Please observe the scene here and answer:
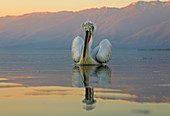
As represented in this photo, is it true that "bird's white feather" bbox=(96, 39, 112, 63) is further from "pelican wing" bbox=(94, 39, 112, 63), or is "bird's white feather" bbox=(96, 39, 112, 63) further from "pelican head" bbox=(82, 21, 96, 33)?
"pelican head" bbox=(82, 21, 96, 33)

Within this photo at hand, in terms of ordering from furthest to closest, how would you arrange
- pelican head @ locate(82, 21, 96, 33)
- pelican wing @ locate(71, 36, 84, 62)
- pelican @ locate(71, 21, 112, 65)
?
pelican wing @ locate(71, 36, 84, 62), pelican head @ locate(82, 21, 96, 33), pelican @ locate(71, 21, 112, 65)

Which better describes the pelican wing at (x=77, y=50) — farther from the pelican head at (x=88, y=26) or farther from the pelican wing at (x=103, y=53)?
the pelican head at (x=88, y=26)

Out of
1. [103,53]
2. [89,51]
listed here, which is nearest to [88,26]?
[89,51]

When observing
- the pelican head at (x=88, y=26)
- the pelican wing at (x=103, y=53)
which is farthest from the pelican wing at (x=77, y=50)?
the pelican head at (x=88, y=26)

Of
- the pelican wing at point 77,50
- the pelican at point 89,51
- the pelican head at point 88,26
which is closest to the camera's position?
the pelican at point 89,51

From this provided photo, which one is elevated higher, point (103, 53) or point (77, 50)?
point (77, 50)

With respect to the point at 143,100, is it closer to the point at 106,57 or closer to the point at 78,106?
the point at 78,106

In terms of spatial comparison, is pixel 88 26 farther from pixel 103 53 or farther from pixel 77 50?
pixel 103 53

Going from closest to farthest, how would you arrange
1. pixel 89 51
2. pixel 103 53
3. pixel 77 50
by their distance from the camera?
pixel 89 51 < pixel 103 53 < pixel 77 50

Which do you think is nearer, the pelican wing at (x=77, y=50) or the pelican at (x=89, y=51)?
the pelican at (x=89, y=51)

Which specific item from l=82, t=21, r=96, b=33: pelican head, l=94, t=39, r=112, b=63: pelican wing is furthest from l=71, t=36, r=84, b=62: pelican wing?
l=82, t=21, r=96, b=33: pelican head

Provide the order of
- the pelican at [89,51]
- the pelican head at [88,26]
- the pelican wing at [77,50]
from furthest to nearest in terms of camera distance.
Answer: the pelican wing at [77,50] → the pelican head at [88,26] → the pelican at [89,51]

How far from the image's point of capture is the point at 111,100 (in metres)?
12.2

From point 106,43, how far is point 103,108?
841 inches
